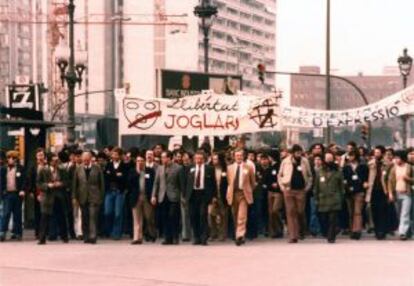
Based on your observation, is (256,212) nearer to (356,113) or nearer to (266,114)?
(266,114)

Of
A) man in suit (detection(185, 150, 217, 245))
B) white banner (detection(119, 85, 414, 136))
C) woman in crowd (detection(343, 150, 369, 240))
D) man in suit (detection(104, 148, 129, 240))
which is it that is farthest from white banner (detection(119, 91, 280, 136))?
man in suit (detection(185, 150, 217, 245))

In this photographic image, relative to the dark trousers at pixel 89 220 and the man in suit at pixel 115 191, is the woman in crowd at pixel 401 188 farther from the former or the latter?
the dark trousers at pixel 89 220

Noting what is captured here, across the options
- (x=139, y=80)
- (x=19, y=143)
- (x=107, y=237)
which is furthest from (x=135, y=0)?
(x=107, y=237)

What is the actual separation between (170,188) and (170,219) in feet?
1.82

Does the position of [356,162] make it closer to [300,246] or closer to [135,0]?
[300,246]

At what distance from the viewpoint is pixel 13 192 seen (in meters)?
19.5

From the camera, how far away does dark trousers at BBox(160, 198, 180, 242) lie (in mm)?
18578

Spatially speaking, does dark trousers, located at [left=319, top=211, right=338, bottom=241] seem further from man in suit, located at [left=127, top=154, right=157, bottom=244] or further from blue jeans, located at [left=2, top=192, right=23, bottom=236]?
blue jeans, located at [left=2, top=192, right=23, bottom=236]

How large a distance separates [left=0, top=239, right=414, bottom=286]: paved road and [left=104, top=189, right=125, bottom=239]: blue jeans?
2.48ft

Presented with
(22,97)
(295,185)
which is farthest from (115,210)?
(22,97)

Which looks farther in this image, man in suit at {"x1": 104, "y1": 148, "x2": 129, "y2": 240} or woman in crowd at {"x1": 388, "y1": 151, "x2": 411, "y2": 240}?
man in suit at {"x1": 104, "y1": 148, "x2": 129, "y2": 240}

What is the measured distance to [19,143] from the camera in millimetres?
31422

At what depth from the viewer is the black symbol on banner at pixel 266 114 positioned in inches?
826

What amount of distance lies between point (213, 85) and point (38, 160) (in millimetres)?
5892
